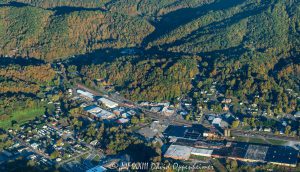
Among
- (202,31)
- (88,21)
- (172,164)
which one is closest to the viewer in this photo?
(172,164)

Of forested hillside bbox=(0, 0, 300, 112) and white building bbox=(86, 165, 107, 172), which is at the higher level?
forested hillside bbox=(0, 0, 300, 112)

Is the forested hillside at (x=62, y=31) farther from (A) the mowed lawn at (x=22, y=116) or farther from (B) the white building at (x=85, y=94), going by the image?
(A) the mowed lawn at (x=22, y=116)

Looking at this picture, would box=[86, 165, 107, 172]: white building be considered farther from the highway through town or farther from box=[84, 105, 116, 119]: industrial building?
the highway through town

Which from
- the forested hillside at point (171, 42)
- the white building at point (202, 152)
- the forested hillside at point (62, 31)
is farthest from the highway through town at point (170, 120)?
the forested hillside at point (62, 31)

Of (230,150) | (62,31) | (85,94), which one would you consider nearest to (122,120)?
(85,94)

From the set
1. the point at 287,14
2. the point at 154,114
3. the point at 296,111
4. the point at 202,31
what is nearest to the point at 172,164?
the point at 154,114

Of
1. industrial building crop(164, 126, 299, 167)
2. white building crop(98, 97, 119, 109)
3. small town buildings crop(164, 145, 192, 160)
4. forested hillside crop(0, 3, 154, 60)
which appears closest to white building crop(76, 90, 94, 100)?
white building crop(98, 97, 119, 109)

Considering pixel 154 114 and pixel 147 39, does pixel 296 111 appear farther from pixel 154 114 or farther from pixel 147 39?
pixel 147 39

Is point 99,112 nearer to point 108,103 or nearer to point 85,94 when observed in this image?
point 108,103

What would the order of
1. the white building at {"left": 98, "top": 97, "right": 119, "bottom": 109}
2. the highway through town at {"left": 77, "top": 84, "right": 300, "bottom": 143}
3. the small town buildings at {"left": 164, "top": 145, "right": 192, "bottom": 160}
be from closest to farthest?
the small town buildings at {"left": 164, "top": 145, "right": 192, "bottom": 160} → the highway through town at {"left": 77, "top": 84, "right": 300, "bottom": 143} → the white building at {"left": 98, "top": 97, "right": 119, "bottom": 109}
